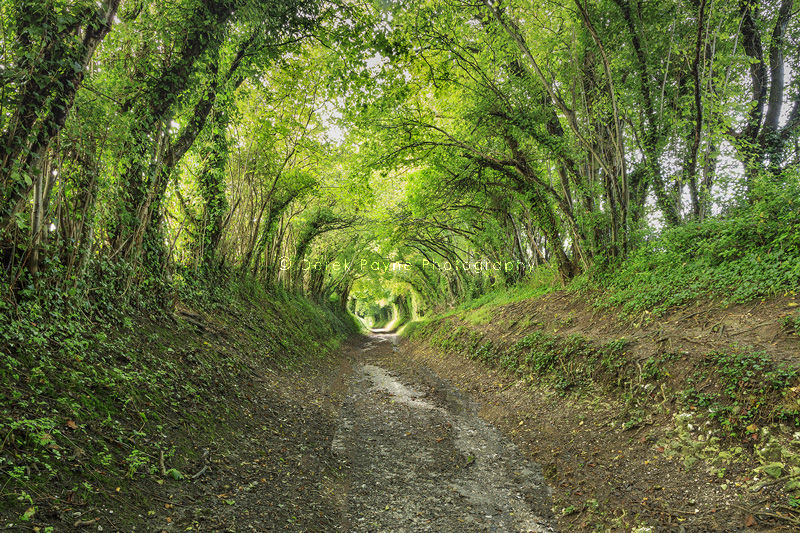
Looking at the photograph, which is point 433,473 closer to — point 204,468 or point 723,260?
point 204,468

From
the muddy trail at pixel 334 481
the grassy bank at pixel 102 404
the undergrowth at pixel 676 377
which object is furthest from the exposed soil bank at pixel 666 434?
the grassy bank at pixel 102 404

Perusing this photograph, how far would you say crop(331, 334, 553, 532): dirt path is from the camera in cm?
429

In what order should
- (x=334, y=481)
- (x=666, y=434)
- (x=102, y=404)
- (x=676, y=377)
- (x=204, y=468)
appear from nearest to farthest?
(x=102, y=404)
(x=204, y=468)
(x=666, y=434)
(x=334, y=481)
(x=676, y=377)

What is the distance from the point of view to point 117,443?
11.9ft

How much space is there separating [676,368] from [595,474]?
2171mm

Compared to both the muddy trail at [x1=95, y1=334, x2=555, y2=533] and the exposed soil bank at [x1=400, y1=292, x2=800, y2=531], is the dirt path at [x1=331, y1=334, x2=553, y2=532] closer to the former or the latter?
the muddy trail at [x1=95, y1=334, x2=555, y2=533]

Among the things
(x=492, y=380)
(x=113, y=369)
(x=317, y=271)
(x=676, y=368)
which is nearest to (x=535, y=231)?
(x=492, y=380)

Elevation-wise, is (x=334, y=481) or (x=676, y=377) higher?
(x=676, y=377)

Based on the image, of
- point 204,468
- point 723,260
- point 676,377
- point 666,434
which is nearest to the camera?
point 204,468

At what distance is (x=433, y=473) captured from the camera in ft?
17.8

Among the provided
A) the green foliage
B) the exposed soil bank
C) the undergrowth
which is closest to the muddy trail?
the exposed soil bank

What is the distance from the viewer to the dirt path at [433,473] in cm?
429

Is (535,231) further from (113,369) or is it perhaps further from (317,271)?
(317,271)

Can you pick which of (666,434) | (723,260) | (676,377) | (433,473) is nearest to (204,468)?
(433,473)
